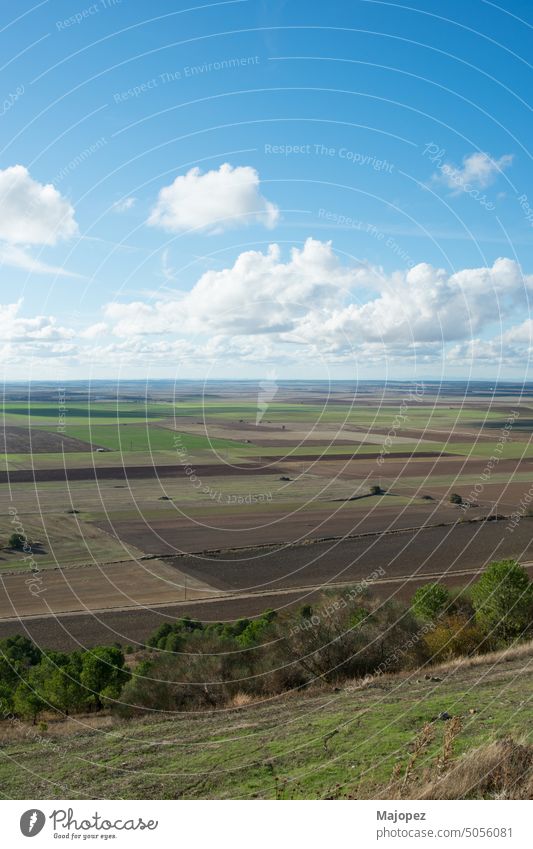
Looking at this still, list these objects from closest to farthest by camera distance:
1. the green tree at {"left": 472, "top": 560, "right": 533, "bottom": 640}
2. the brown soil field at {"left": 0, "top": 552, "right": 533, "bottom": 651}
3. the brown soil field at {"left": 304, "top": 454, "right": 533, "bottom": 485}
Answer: the green tree at {"left": 472, "top": 560, "right": 533, "bottom": 640}
the brown soil field at {"left": 0, "top": 552, "right": 533, "bottom": 651}
the brown soil field at {"left": 304, "top": 454, "right": 533, "bottom": 485}

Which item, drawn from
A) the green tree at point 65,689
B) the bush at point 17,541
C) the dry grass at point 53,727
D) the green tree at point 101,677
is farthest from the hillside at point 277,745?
the bush at point 17,541

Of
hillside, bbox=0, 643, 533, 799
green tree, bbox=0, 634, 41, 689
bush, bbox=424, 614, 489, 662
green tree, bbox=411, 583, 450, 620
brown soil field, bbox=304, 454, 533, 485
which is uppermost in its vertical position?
hillside, bbox=0, 643, 533, 799

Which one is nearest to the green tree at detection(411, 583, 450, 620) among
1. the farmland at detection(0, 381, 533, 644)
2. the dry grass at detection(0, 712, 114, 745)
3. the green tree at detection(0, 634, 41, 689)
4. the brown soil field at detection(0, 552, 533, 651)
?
the brown soil field at detection(0, 552, 533, 651)

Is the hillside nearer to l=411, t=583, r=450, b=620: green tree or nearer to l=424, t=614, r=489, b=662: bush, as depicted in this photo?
l=424, t=614, r=489, b=662: bush

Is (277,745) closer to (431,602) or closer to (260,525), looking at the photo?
(431,602)

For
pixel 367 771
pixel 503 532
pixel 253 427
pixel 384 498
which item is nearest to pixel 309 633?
pixel 367 771

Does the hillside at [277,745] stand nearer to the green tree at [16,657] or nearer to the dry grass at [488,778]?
the dry grass at [488,778]
